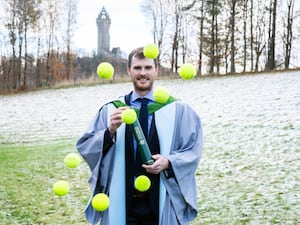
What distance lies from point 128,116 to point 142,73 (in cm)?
34

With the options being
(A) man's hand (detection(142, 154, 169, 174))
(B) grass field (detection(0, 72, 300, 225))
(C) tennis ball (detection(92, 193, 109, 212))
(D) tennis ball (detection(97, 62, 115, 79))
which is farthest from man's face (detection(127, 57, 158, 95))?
(B) grass field (detection(0, 72, 300, 225))

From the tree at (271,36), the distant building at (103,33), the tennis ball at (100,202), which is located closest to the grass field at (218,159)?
the tennis ball at (100,202)

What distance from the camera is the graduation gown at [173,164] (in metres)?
2.43

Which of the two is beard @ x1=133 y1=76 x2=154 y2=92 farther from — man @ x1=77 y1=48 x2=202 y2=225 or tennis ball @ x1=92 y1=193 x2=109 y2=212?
tennis ball @ x1=92 y1=193 x2=109 y2=212

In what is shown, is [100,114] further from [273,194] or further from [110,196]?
[273,194]

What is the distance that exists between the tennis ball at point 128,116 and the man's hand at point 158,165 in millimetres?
253

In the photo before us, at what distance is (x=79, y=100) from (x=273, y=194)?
49.3 feet

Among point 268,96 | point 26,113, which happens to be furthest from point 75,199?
point 26,113

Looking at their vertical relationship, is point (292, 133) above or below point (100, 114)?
below

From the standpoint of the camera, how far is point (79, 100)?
20031 millimetres

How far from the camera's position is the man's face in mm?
2418

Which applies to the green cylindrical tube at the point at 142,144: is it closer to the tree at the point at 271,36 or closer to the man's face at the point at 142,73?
the man's face at the point at 142,73

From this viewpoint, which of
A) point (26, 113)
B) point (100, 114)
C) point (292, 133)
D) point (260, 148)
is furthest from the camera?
point (26, 113)

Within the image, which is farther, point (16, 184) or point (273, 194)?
point (16, 184)
